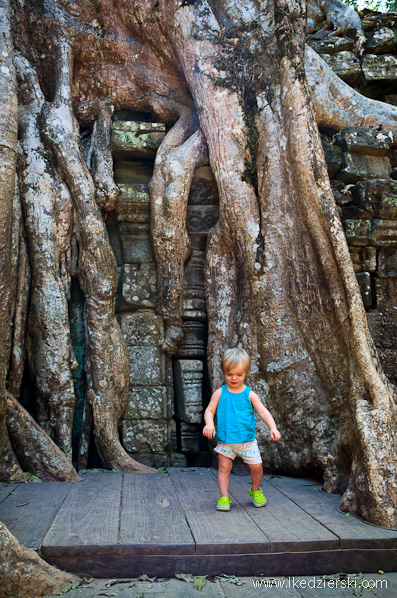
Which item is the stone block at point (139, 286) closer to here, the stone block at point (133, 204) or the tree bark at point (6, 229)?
the stone block at point (133, 204)

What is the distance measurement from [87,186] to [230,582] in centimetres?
270

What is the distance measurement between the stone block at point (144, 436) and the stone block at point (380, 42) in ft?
13.8

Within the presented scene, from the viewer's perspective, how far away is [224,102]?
141 inches

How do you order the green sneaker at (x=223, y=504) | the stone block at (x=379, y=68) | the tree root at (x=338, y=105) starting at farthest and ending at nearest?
1. the stone block at (x=379, y=68)
2. the tree root at (x=338, y=105)
3. the green sneaker at (x=223, y=504)

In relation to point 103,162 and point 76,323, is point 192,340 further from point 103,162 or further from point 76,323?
point 103,162

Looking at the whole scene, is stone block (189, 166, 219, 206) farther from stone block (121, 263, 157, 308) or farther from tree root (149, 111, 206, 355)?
stone block (121, 263, 157, 308)

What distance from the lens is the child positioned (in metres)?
2.36

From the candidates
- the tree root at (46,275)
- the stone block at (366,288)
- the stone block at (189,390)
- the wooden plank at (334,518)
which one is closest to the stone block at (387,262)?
the stone block at (366,288)

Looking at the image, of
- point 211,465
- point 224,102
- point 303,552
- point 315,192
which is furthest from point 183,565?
point 224,102

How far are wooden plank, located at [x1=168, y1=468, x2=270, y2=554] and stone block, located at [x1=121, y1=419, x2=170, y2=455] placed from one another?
62 cm

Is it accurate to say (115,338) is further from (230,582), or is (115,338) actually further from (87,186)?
(230,582)

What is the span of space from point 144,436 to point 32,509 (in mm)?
1250

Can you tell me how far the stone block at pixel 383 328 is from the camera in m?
3.63

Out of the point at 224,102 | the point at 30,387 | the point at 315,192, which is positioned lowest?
the point at 30,387
